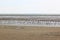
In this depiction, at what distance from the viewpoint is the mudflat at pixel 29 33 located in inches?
29.6

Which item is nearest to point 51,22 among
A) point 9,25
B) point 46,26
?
point 46,26

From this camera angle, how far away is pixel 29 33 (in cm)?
77

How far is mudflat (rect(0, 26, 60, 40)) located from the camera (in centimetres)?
75

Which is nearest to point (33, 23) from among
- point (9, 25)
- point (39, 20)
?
point (39, 20)

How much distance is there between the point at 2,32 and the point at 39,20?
244 millimetres

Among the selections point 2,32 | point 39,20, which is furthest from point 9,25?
point 39,20

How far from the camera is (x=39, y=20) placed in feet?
2.71

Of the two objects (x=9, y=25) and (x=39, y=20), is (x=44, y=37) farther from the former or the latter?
(x=9, y=25)

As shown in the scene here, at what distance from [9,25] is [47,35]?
25 cm

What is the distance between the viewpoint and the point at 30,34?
2.51 ft
